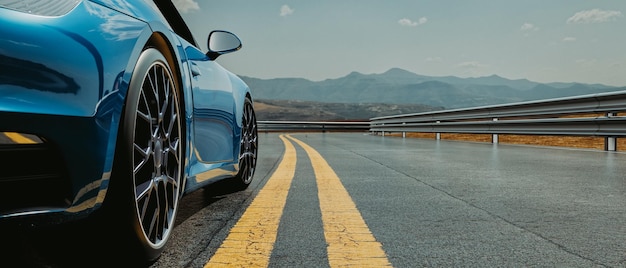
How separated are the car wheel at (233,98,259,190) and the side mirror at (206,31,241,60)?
76cm

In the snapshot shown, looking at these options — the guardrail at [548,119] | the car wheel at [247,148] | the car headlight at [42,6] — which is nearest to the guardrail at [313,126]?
the guardrail at [548,119]

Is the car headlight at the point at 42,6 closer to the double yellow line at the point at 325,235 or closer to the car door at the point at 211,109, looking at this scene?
the double yellow line at the point at 325,235

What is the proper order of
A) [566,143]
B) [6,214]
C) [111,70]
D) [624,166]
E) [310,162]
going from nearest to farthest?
1. [6,214]
2. [111,70]
3. [624,166]
4. [310,162]
5. [566,143]

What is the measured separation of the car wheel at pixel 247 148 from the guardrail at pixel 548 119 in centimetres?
595

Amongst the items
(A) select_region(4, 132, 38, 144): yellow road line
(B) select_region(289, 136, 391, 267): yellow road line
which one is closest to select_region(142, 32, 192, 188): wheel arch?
(B) select_region(289, 136, 391, 267): yellow road line

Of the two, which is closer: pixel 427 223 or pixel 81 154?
pixel 81 154

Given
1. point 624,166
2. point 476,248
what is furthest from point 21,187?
point 624,166

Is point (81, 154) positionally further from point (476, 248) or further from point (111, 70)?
point (476, 248)

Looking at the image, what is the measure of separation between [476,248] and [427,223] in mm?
597

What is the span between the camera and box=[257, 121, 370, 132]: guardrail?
110 ft

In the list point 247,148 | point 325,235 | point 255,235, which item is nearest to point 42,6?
point 255,235

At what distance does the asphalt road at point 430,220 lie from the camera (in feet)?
7.77

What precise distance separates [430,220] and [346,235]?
65 cm

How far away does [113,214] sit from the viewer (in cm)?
192
